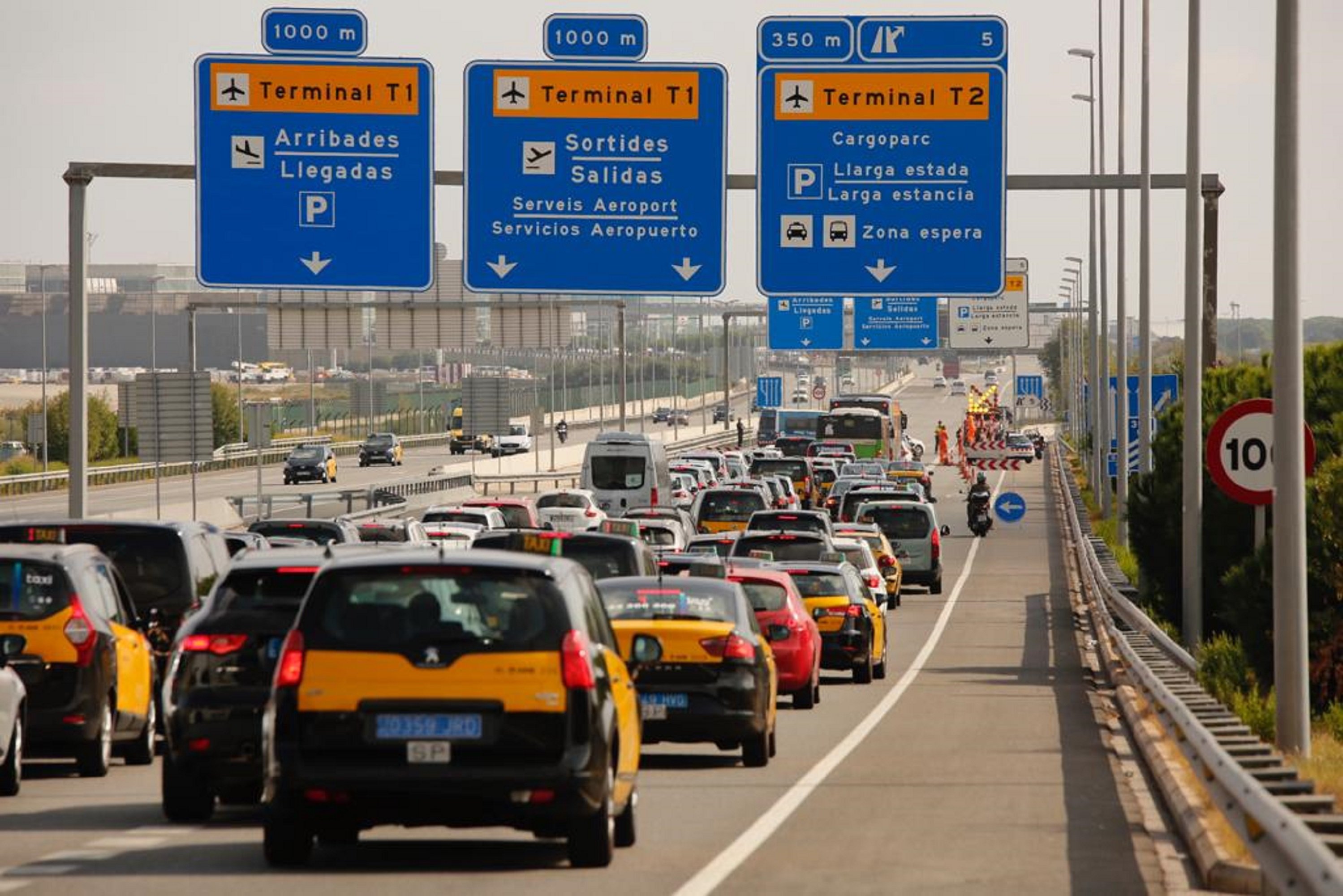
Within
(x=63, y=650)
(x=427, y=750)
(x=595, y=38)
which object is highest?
(x=595, y=38)

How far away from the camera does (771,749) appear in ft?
67.8

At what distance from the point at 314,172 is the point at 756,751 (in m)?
16.8

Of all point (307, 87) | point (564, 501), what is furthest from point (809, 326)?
point (307, 87)

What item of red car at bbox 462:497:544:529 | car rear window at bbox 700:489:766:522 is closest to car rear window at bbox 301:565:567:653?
red car at bbox 462:497:544:529

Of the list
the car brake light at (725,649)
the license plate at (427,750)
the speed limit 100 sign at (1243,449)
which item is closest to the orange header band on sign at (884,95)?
the speed limit 100 sign at (1243,449)

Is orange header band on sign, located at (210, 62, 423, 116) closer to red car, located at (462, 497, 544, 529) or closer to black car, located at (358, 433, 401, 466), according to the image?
red car, located at (462, 497, 544, 529)

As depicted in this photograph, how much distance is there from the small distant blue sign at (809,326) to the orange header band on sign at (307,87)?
167 ft

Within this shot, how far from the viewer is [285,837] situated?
504 inches

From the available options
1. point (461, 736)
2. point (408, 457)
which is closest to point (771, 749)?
point (461, 736)

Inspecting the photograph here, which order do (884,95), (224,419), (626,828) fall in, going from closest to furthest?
(626,828), (884,95), (224,419)

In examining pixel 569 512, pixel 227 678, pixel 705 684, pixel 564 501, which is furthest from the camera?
pixel 564 501

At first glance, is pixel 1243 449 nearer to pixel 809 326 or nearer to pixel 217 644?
pixel 217 644

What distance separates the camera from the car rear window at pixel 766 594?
83.1 feet

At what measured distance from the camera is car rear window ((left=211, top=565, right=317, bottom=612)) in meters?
15.8
